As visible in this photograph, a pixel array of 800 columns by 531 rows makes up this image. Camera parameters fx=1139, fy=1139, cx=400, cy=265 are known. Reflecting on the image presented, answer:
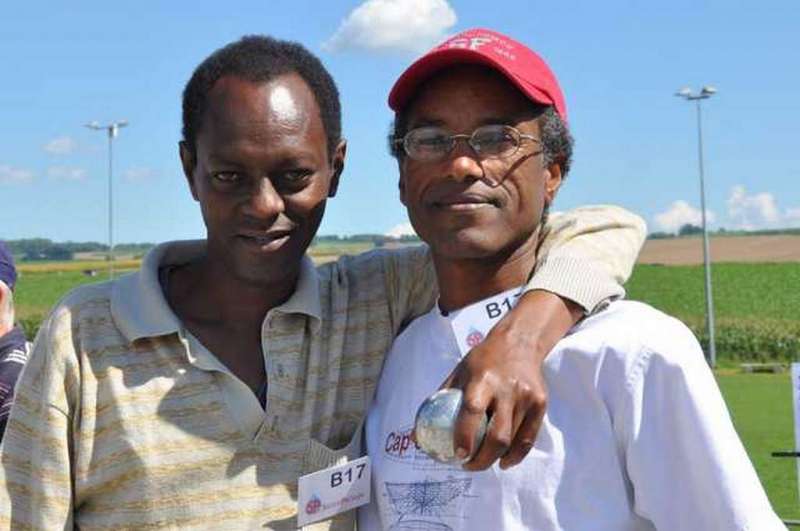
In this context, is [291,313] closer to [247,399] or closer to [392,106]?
[247,399]

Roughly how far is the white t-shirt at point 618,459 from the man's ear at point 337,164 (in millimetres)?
777

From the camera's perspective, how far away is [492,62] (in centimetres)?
243

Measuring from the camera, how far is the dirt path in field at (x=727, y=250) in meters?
59.3

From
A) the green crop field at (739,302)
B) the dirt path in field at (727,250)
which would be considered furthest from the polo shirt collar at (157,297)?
the dirt path in field at (727,250)

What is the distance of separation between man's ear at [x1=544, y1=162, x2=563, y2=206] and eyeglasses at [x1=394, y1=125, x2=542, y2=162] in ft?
0.41

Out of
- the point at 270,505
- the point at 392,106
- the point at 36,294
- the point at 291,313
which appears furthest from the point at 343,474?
the point at 36,294

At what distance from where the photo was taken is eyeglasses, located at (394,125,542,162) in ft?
8.20

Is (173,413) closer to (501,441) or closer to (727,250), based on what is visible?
(501,441)

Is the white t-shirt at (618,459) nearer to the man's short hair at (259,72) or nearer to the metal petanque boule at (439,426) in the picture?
the metal petanque boule at (439,426)

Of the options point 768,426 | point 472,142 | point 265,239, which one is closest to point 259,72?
point 265,239

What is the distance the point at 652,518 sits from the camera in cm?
224

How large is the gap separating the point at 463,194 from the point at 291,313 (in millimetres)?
572

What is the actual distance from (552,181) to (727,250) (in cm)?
6385

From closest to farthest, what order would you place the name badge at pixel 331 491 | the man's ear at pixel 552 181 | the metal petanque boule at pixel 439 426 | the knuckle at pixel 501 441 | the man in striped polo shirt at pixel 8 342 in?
the metal petanque boule at pixel 439 426 → the knuckle at pixel 501 441 → the name badge at pixel 331 491 → the man's ear at pixel 552 181 → the man in striped polo shirt at pixel 8 342
